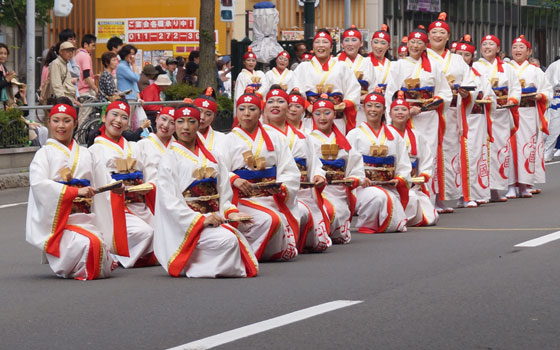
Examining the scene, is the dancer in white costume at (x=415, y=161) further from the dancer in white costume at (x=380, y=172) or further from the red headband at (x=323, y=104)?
the red headband at (x=323, y=104)

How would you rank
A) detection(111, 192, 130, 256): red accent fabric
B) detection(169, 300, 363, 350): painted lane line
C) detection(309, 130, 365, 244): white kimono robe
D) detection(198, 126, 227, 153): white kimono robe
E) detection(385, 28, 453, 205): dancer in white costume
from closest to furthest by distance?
detection(169, 300, 363, 350): painted lane line → detection(111, 192, 130, 256): red accent fabric → detection(198, 126, 227, 153): white kimono robe → detection(309, 130, 365, 244): white kimono robe → detection(385, 28, 453, 205): dancer in white costume

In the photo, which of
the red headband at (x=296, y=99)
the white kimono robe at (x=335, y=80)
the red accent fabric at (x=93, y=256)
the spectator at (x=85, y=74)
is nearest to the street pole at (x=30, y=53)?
the spectator at (x=85, y=74)

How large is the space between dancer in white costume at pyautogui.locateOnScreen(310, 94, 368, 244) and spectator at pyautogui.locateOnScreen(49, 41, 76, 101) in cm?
650

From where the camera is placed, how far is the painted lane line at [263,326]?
6.59 metres

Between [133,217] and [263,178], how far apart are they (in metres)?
1.15

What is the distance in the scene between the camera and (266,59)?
23609 mm

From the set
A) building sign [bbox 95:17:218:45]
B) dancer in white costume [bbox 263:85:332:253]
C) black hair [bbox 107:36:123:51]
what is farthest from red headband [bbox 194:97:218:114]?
building sign [bbox 95:17:218:45]

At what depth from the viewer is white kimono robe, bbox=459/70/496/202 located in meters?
14.8

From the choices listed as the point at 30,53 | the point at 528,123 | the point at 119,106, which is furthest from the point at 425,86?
the point at 30,53

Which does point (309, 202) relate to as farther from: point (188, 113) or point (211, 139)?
point (188, 113)

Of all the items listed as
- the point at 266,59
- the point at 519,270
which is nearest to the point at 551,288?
the point at 519,270

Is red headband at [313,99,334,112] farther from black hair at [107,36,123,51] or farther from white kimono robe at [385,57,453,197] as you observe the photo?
black hair at [107,36,123,51]

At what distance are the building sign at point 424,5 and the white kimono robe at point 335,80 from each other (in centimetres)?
3438

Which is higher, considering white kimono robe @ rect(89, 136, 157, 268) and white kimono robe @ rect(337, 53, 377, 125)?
white kimono robe @ rect(337, 53, 377, 125)
